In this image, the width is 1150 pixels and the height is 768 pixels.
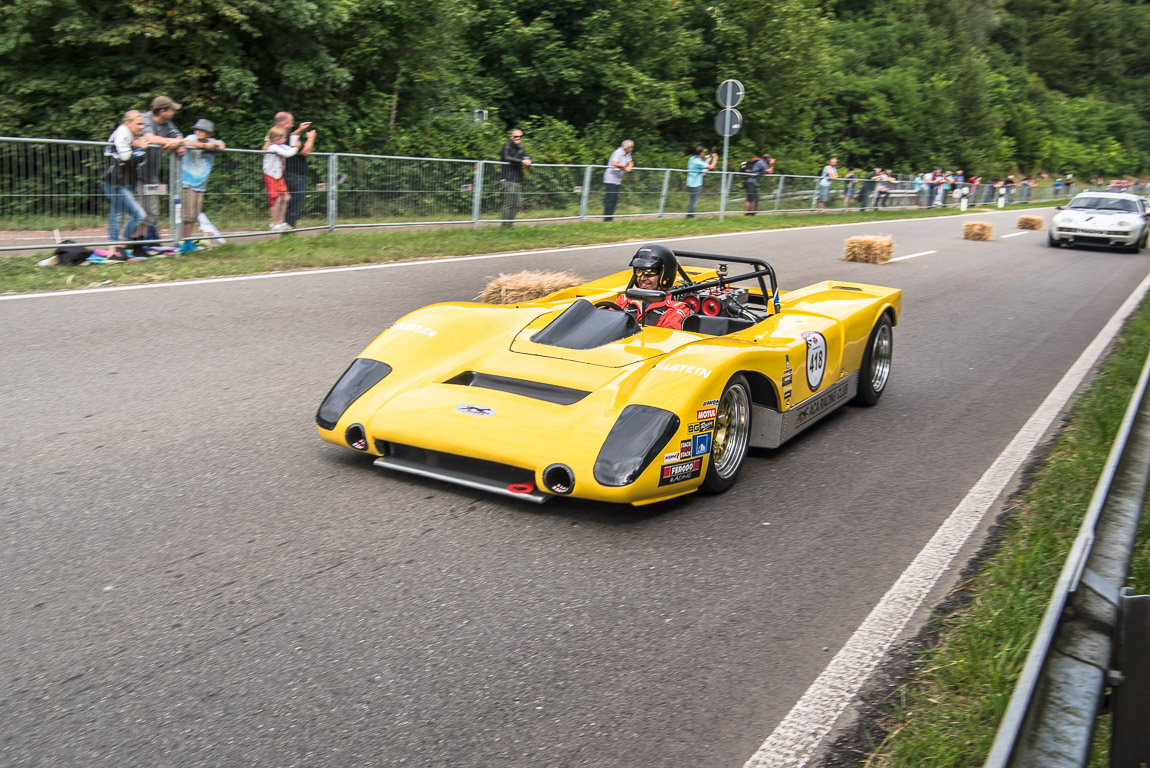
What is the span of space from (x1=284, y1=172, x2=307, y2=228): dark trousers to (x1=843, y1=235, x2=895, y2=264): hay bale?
877 cm

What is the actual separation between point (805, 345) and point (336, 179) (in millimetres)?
9139

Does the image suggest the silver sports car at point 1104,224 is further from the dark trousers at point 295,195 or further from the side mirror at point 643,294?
the side mirror at point 643,294

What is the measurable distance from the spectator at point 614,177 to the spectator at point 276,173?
8153mm

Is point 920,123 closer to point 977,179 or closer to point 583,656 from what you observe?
point 977,179

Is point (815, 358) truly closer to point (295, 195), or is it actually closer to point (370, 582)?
point (370, 582)

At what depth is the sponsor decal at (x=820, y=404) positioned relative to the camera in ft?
19.0

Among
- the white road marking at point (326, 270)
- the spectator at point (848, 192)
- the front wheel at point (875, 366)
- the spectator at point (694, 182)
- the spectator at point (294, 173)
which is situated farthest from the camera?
the spectator at point (848, 192)

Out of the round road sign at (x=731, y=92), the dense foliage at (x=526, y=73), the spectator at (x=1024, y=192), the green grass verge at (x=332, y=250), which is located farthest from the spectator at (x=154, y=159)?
the spectator at (x=1024, y=192)

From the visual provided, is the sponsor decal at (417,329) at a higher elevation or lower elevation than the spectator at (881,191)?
lower

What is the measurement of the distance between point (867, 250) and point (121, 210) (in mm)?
11308

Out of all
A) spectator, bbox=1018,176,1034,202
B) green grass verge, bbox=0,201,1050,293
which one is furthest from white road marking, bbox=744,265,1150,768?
spectator, bbox=1018,176,1034,202

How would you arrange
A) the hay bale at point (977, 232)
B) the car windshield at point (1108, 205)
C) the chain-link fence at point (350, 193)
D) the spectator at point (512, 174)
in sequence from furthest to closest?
the hay bale at point (977, 232) → the car windshield at point (1108, 205) → the spectator at point (512, 174) → the chain-link fence at point (350, 193)

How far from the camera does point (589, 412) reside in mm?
4609

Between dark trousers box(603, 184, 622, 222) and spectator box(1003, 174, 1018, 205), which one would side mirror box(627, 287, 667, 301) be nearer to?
dark trousers box(603, 184, 622, 222)
